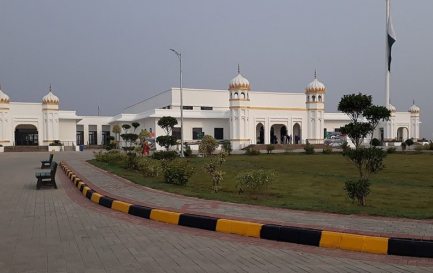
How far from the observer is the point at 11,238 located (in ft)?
20.7

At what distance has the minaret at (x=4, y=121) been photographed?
164 ft

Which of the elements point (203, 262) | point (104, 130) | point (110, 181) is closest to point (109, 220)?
point (203, 262)

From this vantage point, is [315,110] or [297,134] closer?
[315,110]

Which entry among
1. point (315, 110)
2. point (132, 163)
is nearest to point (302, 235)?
point (132, 163)

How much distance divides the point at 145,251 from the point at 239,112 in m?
42.3

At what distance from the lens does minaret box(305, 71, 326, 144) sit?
168ft

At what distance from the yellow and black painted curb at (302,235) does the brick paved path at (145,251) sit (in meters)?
0.16

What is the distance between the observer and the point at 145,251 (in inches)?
215

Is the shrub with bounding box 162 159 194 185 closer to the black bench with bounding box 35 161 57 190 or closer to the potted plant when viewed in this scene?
the black bench with bounding box 35 161 57 190

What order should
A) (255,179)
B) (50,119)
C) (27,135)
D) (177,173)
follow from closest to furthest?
(255,179) → (177,173) → (50,119) → (27,135)

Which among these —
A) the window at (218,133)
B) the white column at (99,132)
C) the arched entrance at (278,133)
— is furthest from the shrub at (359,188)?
the white column at (99,132)

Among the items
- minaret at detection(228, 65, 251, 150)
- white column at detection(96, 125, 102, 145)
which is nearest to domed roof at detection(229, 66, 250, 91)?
minaret at detection(228, 65, 251, 150)

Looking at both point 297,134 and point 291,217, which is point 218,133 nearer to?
point 297,134

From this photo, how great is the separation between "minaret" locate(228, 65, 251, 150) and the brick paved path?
39863 mm
